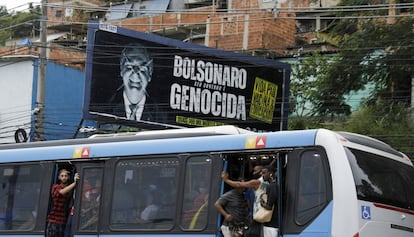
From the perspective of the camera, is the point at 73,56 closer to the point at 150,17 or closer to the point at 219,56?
the point at 150,17

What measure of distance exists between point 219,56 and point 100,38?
4895 millimetres

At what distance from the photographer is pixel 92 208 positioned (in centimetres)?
1156

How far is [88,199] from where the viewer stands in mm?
11641

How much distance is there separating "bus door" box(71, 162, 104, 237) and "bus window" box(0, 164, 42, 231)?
0.96m

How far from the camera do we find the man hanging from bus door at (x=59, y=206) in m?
11.8

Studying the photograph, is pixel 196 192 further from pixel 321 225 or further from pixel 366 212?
pixel 366 212

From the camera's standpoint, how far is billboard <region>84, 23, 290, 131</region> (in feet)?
76.6

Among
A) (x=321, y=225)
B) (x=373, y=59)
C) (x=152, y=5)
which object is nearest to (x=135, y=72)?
(x=373, y=59)

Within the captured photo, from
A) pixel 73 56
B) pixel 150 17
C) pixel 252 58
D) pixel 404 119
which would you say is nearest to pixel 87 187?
pixel 404 119

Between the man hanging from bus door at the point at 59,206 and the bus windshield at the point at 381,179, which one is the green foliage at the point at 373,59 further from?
the man hanging from bus door at the point at 59,206

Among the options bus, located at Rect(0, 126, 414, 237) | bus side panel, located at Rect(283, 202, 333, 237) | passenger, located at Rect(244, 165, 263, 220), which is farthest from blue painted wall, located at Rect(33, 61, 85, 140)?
bus side panel, located at Rect(283, 202, 333, 237)

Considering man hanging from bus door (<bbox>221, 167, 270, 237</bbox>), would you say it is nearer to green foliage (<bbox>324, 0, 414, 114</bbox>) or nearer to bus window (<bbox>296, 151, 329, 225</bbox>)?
bus window (<bbox>296, 151, 329, 225</bbox>)

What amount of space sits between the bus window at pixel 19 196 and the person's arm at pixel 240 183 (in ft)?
12.0

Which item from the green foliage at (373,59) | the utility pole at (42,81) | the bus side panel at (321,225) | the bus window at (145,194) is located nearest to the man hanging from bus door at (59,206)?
the bus window at (145,194)
